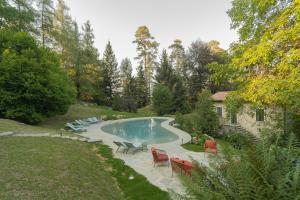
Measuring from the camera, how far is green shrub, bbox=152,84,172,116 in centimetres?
2984

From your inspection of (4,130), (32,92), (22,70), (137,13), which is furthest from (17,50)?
(137,13)

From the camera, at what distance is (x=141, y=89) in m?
37.9

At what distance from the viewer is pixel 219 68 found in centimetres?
927

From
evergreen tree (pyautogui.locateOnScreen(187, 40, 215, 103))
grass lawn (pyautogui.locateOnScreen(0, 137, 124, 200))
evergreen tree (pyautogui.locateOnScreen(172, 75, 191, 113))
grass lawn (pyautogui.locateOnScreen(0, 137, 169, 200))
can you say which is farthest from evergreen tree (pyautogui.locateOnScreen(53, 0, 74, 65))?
grass lawn (pyautogui.locateOnScreen(0, 137, 124, 200))

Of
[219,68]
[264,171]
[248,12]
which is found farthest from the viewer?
[219,68]

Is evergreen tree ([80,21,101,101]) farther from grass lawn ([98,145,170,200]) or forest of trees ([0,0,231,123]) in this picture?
grass lawn ([98,145,170,200])

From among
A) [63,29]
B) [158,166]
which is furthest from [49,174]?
[63,29]

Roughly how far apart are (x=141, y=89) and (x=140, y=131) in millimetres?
17635

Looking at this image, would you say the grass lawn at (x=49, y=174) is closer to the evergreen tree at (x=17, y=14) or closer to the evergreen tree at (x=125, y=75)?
the evergreen tree at (x=17, y=14)

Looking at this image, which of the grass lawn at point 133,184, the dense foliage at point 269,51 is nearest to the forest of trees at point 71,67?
the dense foliage at point 269,51

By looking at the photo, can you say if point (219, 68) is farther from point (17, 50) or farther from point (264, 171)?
point (17, 50)

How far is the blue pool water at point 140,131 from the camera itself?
1722cm

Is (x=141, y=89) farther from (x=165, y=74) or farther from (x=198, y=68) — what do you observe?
(x=198, y=68)

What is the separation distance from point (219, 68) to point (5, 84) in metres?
15.3
